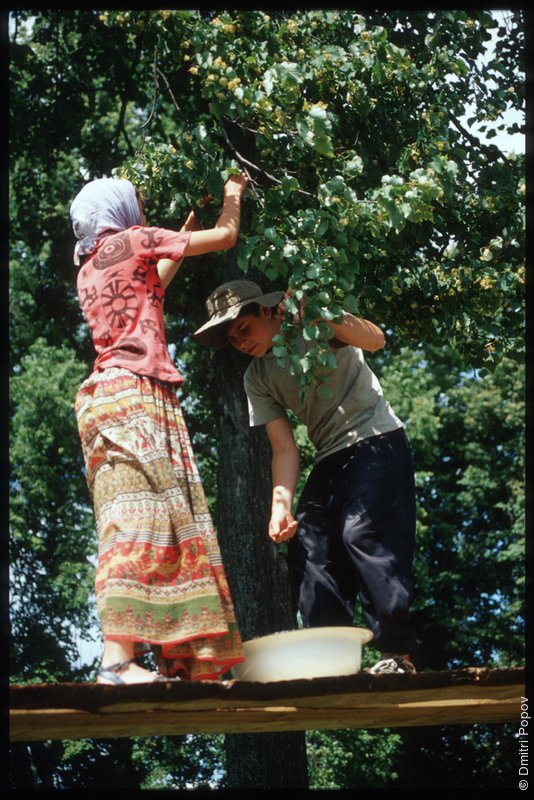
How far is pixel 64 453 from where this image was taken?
1656 centimetres

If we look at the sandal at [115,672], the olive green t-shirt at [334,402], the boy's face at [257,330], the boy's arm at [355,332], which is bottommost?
the sandal at [115,672]

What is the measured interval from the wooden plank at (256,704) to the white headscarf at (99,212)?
6.19ft

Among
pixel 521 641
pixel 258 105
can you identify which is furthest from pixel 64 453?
pixel 258 105

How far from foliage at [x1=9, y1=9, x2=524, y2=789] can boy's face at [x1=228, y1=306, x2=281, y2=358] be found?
9.8 inches

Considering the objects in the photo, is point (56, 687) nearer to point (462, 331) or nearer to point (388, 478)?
point (388, 478)

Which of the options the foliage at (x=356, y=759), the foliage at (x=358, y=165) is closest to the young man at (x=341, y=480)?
the foliage at (x=358, y=165)

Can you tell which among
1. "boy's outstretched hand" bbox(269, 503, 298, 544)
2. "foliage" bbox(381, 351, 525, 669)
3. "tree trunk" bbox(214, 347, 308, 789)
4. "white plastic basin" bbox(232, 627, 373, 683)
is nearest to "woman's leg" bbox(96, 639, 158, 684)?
"white plastic basin" bbox(232, 627, 373, 683)

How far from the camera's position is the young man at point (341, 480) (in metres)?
4.62

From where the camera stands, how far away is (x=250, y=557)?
743cm

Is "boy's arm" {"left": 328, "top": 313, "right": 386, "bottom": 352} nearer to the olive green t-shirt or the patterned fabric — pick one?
the olive green t-shirt

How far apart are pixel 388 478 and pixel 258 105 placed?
1.86m

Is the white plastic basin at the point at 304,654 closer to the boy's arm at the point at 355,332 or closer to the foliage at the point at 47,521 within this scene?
the boy's arm at the point at 355,332

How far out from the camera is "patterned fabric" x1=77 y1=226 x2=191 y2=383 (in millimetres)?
4430

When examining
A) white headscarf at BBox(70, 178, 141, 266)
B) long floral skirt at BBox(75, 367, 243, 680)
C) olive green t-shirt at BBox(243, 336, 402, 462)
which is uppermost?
white headscarf at BBox(70, 178, 141, 266)
